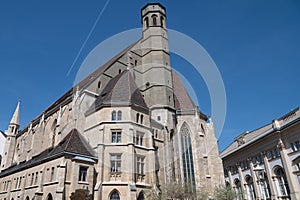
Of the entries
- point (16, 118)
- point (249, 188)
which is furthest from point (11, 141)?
point (249, 188)

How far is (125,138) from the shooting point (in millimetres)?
25125

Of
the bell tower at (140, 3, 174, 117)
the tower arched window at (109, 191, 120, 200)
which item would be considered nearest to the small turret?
the bell tower at (140, 3, 174, 117)

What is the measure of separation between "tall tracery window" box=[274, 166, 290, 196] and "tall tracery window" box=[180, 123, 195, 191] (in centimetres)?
963

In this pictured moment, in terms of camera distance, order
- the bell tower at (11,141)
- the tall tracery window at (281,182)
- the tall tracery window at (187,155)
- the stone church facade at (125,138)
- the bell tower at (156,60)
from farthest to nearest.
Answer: the bell tower at (11,141)
the bell tower at (156,60)
the tall tracery window at (187,155)
the tall tracery window at (281,182)
the stone church facade at (125,138)

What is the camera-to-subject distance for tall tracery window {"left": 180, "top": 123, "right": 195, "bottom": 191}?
30837 mm

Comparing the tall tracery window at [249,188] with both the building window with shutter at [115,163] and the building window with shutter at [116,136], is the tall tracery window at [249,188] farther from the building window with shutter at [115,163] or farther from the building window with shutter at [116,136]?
the building window with shutter at [116,136]

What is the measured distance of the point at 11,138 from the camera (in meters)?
49.3

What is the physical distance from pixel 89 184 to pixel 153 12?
97.2 feet

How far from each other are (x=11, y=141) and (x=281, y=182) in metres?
47.6

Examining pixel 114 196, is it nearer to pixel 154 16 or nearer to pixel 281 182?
pixel 281 182

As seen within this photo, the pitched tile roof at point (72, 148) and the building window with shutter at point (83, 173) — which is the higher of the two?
the pitched tile roof at point (72, 148)

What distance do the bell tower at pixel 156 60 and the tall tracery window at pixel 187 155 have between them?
3.94 metres

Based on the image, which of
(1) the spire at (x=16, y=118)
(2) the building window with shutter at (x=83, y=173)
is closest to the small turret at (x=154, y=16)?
(2) the building window with shutter at (x=83, y=173)

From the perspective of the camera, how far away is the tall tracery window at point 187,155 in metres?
30.8
